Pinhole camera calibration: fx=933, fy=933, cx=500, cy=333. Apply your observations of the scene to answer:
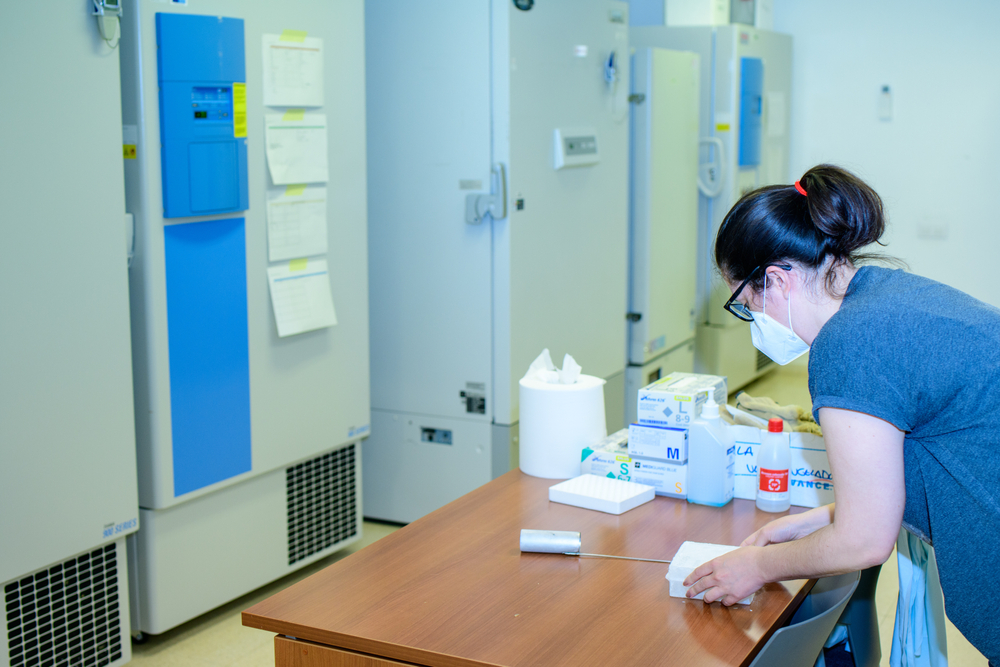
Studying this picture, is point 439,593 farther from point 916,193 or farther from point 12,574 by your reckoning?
point 916,193

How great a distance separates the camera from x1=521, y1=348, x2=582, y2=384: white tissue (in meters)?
2.21

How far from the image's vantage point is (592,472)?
2119 millimetres

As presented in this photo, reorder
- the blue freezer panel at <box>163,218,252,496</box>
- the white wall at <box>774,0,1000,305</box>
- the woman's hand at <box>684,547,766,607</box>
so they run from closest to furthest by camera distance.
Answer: the woman's hand at <box>684,547,766,607</box> < the blue freezer panel at <box>163,218,252,496</box> < the white wall at <box>774,0,1000,305</box>

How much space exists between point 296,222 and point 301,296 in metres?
0.23

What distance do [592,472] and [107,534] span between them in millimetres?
1248

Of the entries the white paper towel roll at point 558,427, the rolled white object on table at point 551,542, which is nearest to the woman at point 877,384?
the rolled white object on table at point 551,542

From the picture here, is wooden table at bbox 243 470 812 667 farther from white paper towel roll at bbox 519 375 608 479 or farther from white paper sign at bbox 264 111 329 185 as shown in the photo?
white paper sign at bbox 264 111 329 185

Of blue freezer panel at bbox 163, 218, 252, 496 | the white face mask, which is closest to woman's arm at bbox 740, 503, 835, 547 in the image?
the white face mask

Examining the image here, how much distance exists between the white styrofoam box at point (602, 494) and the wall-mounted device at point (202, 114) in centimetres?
124

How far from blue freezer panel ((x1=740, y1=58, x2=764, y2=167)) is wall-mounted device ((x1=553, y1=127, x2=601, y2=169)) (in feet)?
4.98

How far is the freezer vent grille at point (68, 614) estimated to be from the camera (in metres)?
2.22

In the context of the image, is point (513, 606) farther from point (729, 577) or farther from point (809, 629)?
point (809, 629)

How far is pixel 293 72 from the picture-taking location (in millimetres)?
2748

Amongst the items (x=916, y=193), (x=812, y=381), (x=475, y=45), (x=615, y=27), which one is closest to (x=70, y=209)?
(x=475, y=45)
